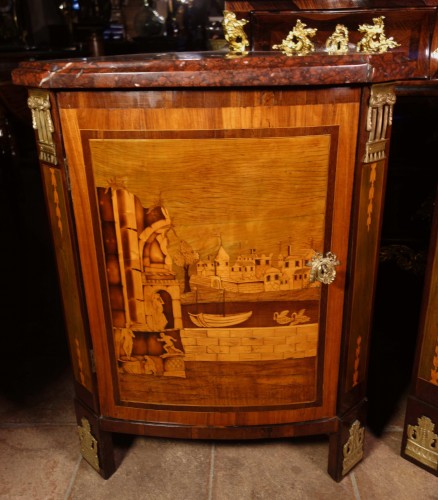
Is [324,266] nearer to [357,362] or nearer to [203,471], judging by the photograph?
[357,362]

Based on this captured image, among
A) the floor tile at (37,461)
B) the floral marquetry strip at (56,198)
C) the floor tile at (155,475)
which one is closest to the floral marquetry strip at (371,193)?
the floral marquetry strip at (56,198)

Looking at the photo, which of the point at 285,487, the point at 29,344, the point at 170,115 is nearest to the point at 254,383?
the point at 285,487

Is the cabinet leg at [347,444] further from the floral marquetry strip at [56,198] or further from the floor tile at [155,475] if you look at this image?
the floral marquetry strip at [56,198]

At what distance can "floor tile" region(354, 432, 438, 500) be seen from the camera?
3.86 feet

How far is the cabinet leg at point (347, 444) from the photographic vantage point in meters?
1.15

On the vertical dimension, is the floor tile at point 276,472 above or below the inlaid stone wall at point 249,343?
below

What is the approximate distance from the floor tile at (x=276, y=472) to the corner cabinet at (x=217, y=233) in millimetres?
83

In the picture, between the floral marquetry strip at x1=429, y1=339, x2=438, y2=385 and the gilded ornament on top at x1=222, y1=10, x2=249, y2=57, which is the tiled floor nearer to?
the floral marquetry strip at x1=429, y1=339, x2=438, y2=385

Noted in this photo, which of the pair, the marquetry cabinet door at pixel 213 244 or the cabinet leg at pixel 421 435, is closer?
the marquetry cabinet door at pixel 213 244

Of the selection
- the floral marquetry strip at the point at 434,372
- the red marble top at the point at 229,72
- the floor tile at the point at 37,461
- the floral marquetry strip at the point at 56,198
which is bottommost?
the floor tile at the point at 37,461

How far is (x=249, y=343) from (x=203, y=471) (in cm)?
41

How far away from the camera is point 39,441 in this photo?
53.6 inches

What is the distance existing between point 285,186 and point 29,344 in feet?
4.05

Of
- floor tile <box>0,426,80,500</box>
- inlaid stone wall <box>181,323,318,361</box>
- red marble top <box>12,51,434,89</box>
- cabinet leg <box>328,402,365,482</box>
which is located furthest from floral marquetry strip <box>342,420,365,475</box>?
red marble top <box>12,51,434,89</box>
